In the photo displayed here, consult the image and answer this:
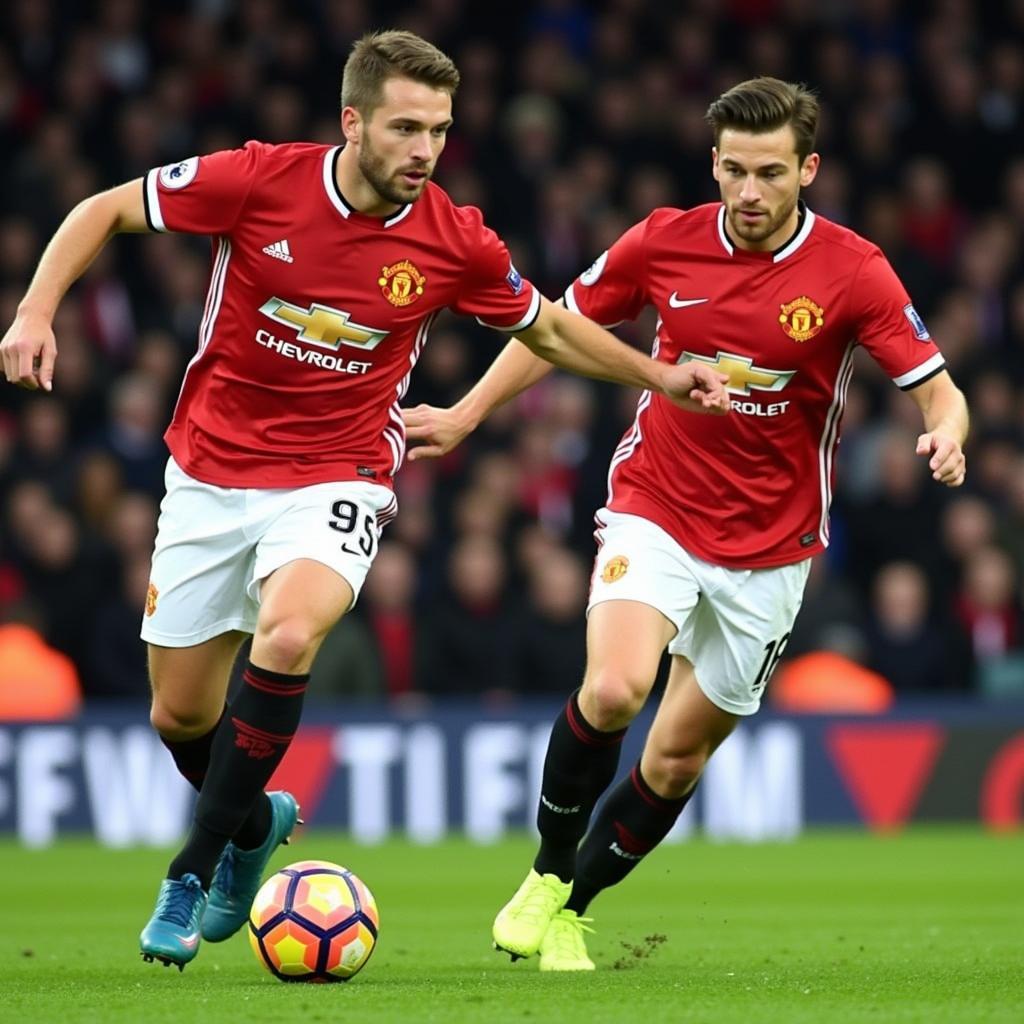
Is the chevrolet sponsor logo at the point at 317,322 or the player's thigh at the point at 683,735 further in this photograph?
the player's thigh at the point at 683,735

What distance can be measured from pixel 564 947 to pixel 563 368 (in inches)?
71.2

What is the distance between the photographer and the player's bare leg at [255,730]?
6355mm

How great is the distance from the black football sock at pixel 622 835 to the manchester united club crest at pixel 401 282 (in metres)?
1.72

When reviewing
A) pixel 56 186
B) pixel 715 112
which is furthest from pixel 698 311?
pixel 56 186

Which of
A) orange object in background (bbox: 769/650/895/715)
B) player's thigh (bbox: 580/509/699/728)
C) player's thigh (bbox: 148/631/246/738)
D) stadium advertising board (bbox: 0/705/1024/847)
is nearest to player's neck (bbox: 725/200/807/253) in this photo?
player's thigh (bbox: 580/509/699/728)

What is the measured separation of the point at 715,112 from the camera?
6.85 meters

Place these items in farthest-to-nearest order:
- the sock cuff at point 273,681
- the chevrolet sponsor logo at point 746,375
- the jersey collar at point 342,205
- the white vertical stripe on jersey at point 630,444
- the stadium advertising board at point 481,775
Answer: the stadium advertising board at point 481,775, the white vertical stripe on jersey at point 630,444, the chevrolet sponsor logo at point 746,375, the jersey collar at point 342,205, the sock cuff at point 273,681

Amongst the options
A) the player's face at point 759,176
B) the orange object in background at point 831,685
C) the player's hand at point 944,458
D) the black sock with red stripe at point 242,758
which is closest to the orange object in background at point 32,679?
the orange object in background at point 831,685

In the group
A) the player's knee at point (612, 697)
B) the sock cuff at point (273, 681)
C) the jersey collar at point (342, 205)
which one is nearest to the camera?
the sock cuff at point (273, 681)

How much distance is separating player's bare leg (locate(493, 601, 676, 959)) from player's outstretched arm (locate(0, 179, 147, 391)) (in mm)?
1818

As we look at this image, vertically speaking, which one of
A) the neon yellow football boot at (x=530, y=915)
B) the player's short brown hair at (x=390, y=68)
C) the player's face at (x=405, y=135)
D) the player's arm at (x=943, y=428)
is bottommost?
the neon yellow football boot at (x=530, y=915)

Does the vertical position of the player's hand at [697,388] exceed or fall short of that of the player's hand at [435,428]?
it exceeds it

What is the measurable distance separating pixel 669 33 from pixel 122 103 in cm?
450

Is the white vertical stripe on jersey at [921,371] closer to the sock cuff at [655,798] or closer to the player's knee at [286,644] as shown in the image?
the sock cuff at [655,798]
